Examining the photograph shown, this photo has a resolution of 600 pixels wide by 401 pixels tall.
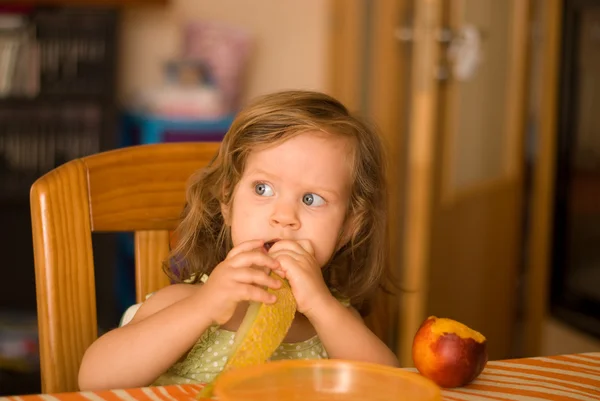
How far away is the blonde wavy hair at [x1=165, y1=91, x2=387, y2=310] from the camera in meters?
1.19

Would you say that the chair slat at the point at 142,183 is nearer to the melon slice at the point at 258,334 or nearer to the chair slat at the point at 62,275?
the chair slat at the point at 62,275

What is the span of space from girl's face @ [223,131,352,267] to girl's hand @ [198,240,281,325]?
76 millimetres

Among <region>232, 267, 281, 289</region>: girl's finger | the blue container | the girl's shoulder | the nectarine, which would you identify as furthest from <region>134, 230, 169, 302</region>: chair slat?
the blue container

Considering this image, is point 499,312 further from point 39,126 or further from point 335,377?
point 335,377

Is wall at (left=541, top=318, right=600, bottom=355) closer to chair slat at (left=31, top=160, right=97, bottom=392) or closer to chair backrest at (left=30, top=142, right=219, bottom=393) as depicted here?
chair backrest at (left=30, top=142, right=219, bottom=393)

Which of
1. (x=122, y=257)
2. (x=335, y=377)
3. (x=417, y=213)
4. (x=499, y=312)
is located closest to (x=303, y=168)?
(x=335, y=377)

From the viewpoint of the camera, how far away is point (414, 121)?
2.66 metres

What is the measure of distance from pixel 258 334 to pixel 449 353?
18cm

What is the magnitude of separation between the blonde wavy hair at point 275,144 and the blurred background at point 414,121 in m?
1.31

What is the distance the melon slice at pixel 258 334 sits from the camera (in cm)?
84

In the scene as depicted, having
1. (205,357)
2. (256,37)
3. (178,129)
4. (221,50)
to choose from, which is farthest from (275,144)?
(256,37)

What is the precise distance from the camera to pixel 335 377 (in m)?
0.76

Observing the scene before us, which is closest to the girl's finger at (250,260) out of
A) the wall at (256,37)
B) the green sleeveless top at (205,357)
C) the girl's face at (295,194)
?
the girl's face at (295,194)

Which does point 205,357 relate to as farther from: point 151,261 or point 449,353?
point 449,353
